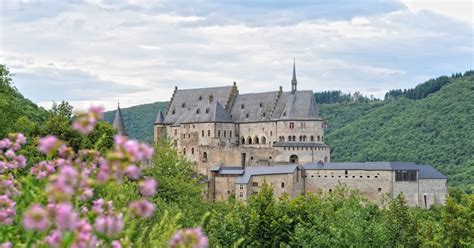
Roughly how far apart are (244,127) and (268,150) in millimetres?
9203

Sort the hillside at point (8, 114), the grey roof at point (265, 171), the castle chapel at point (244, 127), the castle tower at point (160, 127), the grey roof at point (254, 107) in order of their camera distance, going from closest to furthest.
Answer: the hillside at point (8, 114), the grey roof at point (265, 171), the castle chapel at point (244, 127), the grey roof at point (254, 107), the castle tower at point (160, 127)

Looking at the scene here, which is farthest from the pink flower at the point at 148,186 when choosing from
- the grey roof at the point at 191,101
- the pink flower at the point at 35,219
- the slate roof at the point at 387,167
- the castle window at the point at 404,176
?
the grey roof at the point at 191,101

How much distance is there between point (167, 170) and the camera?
4738 cm

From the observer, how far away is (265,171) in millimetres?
69875

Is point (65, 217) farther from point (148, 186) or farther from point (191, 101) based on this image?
Result: point (191, 101)

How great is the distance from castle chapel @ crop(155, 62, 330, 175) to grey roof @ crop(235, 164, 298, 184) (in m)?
5.49

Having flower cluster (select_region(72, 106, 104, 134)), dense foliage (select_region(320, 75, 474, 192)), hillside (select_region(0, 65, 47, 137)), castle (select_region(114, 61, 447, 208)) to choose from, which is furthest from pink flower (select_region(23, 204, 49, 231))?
dense foliage (select_region(320, 75, 474, 192))

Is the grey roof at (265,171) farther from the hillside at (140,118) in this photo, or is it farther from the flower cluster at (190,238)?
the hillside at (140,118)

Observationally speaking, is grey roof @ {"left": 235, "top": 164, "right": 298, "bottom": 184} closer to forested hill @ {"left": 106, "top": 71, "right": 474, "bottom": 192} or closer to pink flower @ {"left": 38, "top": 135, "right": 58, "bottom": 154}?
forested hill @ {"left": 106, "top": 71, "right": 474, "bottom": 192}

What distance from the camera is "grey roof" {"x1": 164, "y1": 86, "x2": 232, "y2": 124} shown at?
8862 centimetres

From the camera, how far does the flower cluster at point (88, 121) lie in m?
5.82

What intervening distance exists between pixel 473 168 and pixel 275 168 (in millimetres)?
39882

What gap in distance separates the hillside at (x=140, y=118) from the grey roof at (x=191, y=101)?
185ft

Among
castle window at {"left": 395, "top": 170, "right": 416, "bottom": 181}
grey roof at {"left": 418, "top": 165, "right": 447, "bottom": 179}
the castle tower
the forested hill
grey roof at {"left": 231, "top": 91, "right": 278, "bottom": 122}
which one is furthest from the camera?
the forested hill
